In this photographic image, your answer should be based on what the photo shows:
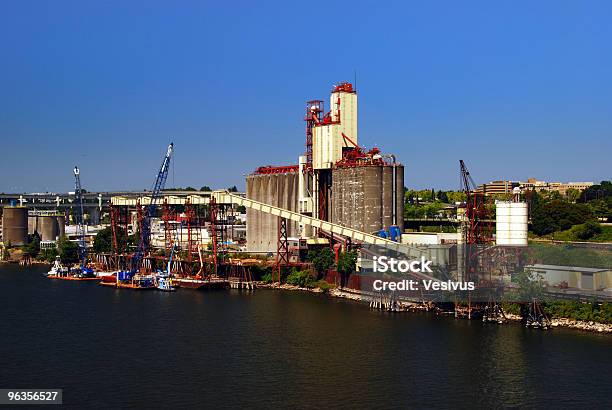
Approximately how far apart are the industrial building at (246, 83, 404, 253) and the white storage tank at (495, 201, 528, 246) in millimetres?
20278

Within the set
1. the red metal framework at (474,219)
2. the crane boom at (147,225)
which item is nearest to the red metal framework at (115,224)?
the crane boom at (147,225)

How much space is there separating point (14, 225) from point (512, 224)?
90.9 m

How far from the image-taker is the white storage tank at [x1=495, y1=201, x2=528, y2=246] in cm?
5481

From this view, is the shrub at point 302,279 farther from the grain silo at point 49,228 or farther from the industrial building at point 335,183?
the grain silo at point 49,228

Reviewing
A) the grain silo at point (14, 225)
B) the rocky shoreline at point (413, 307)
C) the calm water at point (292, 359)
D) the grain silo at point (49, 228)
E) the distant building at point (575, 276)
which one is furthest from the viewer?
the grain silo at point (49, 228)

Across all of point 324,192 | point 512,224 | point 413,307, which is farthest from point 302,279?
point 512,224

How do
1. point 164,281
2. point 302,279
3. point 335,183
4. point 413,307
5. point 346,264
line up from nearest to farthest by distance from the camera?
1. point 413,307
2. point 346,264
3. point 302,279
4. point 164,281
5. point 335,183

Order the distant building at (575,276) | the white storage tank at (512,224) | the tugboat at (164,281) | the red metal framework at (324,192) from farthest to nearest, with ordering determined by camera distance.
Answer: the red metal framework at (324,192), the tugboat at (164,281), the white storage tank at (512,224), the distant building at (575,276)

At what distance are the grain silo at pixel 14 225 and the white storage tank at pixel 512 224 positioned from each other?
8981cm

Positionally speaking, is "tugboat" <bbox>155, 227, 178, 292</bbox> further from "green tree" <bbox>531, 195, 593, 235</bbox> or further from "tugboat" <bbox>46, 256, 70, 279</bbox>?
"green tree" <bbox>531, 195, 593, 235</bbox>

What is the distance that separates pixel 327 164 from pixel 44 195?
9462 cm

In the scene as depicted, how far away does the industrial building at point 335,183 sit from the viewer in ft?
250

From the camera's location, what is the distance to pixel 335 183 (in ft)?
266

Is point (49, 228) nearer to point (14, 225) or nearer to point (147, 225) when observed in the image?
point (14, 225)
